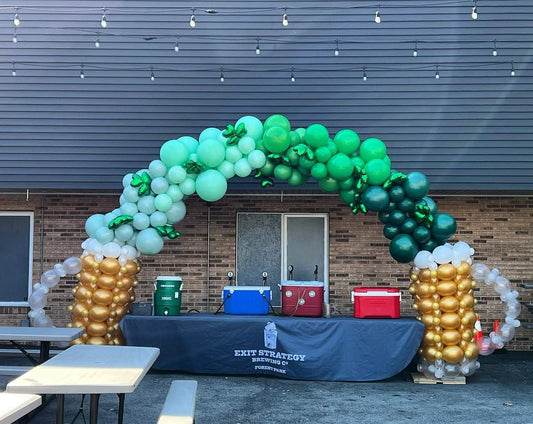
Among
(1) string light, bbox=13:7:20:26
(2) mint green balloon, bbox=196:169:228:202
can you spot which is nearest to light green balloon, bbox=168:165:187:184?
(2) mint green balloon, bbox=196:169:228:202

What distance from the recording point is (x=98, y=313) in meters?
9.17

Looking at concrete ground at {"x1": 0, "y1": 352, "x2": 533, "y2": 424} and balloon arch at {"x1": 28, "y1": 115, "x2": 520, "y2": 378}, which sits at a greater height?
balloon arch at {"x1": 28, "y1": 115, "x2": 520, "y2": 378}

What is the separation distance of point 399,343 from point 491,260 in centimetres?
338

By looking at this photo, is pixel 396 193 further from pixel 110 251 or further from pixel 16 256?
pixel 16 256

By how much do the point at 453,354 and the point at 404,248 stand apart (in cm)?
153

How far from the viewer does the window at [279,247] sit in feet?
38.0

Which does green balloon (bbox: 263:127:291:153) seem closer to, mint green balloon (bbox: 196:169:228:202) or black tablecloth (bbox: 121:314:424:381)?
mint green balloon (bbox: 196:169:228:202)

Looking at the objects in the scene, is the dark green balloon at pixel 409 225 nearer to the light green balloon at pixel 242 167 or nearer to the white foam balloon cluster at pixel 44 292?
the light green balloon at pixel 242 167

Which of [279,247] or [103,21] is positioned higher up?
[103,21]

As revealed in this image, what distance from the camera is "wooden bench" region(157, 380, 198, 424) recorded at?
16.8ft

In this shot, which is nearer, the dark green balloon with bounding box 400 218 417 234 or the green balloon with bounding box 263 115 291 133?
the green balloon with bounding box 263 115 291 133

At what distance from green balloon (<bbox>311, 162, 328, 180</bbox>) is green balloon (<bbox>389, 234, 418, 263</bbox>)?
1333 mm

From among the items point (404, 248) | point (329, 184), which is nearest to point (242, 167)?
point (329, 184)

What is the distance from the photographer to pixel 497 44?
1061cm
